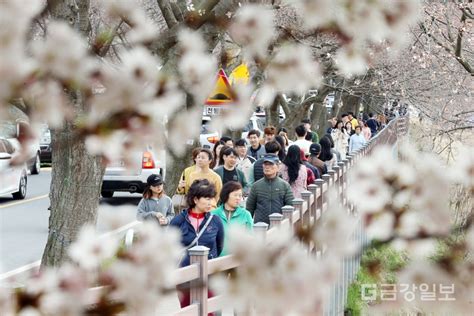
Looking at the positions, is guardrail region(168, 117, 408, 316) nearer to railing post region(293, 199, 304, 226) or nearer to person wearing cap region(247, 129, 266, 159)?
railing post region(293, 199, 304, 226)

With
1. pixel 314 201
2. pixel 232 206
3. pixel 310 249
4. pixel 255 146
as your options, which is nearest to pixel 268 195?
pixel 314 201

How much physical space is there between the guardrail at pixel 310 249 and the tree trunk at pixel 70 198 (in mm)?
2011

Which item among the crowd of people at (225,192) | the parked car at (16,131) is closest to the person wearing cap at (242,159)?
the crowd of people at (225,192)

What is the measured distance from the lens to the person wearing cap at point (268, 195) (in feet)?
30.1

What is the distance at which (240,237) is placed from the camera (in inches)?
75.7

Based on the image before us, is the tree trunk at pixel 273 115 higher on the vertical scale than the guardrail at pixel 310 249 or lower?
higher

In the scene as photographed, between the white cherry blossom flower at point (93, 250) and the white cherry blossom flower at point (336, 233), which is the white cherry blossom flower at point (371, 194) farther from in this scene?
the white cherry blossom flower at point (93, 250)

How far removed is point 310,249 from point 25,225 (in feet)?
47.7

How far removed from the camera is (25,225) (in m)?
17.1

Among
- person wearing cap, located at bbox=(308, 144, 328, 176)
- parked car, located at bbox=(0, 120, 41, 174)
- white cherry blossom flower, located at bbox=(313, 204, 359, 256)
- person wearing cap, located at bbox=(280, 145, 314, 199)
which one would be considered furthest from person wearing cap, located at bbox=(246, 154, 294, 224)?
parked car, located at bbox=(0, 120, 41, 174)

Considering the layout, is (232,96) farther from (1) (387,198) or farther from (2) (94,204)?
(2) (94,204)

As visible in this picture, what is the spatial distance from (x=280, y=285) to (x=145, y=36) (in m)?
0.64

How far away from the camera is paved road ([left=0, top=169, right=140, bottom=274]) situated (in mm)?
13575

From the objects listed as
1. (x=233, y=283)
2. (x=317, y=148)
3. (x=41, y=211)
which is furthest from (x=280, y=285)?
(x=41, y=211)
